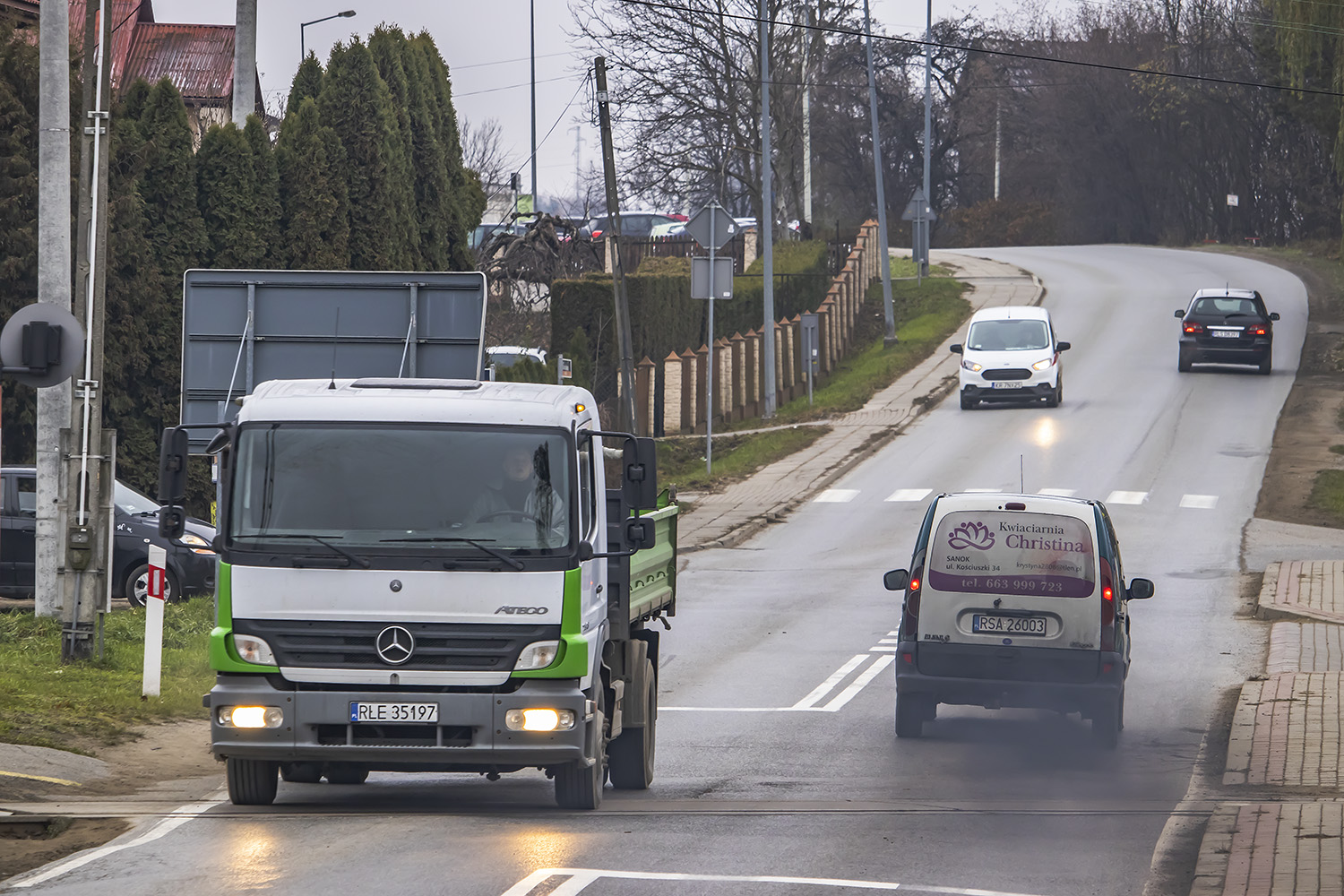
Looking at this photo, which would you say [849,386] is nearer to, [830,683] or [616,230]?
[616,230]

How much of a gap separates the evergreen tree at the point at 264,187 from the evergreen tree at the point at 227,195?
175 mm

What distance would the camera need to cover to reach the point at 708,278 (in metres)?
29.4

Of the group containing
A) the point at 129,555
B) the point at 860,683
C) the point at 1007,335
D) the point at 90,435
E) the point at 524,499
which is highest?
the point at 1007,335

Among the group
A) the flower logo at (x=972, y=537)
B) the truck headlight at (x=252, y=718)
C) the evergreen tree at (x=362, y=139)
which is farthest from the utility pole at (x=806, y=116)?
the truck headlight at (x=252, y=718)

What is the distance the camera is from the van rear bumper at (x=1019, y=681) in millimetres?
12211

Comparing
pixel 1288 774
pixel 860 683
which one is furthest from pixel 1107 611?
pixel 860 683

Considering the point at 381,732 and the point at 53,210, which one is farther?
the point at 53,210

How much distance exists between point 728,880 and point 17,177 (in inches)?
691

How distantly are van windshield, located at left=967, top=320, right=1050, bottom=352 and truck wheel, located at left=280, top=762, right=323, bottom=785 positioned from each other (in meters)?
27.9

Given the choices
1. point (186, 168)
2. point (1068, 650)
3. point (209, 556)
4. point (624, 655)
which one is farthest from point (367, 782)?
point (186, 168)

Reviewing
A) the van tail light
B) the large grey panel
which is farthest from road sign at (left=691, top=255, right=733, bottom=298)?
the van tail light

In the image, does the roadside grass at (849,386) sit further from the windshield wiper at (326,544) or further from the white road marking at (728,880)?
the white road marking at (728,880)

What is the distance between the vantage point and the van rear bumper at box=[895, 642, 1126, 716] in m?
12.2

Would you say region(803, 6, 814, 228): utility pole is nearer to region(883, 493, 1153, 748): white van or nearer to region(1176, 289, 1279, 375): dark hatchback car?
region(1176, 289, 1279, 375): dark hatchback car
